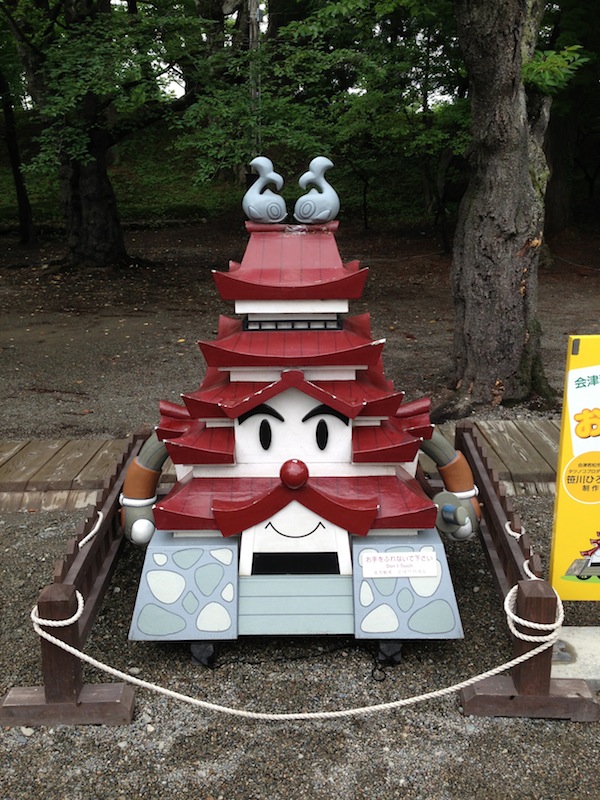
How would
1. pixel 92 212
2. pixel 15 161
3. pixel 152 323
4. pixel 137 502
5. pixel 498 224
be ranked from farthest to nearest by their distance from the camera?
pixel 15 161 → pixel 92 212 → pixel 152 323 → pixel 498 224 → pixel 137 502

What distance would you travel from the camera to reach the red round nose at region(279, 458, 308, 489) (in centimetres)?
311

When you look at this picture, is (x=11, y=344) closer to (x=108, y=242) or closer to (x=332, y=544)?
(x=108, y=242)

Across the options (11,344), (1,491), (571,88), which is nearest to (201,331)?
(11,344)

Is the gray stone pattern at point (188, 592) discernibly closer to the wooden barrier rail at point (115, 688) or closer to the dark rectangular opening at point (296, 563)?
the dark rectangular opening at point (296, 563)

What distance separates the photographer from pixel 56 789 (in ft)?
8.38

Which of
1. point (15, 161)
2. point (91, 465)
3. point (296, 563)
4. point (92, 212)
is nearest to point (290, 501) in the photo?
point (296, 563)

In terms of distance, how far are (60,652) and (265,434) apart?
118 cm

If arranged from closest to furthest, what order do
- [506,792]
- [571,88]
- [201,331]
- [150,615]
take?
[506,792], [150,615], [201,331], [571,88]

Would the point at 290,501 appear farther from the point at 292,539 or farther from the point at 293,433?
the point at 293,433

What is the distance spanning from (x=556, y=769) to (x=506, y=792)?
23 cm

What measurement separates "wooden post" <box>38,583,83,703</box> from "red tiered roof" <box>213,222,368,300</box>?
1386 mm

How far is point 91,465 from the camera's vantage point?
5.37 meters

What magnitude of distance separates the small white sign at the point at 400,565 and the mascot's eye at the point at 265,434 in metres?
0.64

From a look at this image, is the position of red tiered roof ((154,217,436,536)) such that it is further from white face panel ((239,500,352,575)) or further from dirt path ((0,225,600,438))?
dirt path ((0,225,600,438))
